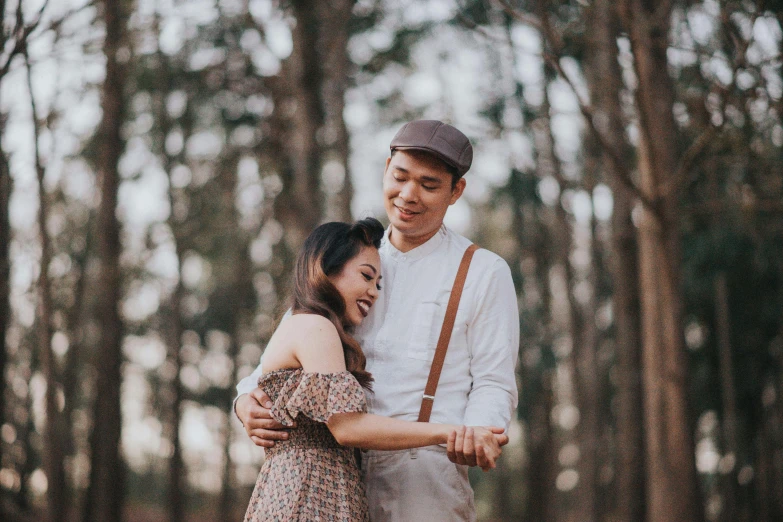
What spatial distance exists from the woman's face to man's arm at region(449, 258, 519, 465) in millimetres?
404

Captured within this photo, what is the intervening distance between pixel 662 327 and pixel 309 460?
4.76m

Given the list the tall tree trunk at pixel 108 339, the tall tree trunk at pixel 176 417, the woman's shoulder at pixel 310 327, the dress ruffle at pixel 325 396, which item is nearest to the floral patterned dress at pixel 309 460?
the dress ruffle at pixel 325 396

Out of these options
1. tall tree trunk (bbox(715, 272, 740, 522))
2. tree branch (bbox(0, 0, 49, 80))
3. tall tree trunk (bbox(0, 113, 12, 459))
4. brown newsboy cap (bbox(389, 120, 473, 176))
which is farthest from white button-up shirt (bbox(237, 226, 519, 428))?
tall tree trunk (bbox(715, 272, 740, 522))

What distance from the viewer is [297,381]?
9.88 ft

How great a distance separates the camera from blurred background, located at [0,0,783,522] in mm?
7086

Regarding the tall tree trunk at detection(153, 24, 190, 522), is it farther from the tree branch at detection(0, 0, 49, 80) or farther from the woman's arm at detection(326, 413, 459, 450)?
the woman's arm at detection(326, 413, 459, 450)

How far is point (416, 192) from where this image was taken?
10.9ft

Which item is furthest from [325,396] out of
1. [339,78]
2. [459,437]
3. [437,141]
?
[339,78]

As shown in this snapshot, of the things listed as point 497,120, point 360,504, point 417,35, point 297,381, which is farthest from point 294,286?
point 497,120

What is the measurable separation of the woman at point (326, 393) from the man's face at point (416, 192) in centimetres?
14

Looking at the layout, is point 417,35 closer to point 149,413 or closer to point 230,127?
point 230,127

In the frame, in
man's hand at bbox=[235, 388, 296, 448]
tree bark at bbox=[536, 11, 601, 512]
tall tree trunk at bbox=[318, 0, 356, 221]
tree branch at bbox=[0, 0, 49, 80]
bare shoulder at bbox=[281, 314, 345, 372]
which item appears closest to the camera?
bare shoulder at bbox=[281, 314, 345, 372]

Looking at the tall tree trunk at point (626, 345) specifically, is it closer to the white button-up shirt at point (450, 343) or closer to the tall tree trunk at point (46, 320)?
the tall tree trunk at point (46, 320)

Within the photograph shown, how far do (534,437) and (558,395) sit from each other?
8450 millimetres
